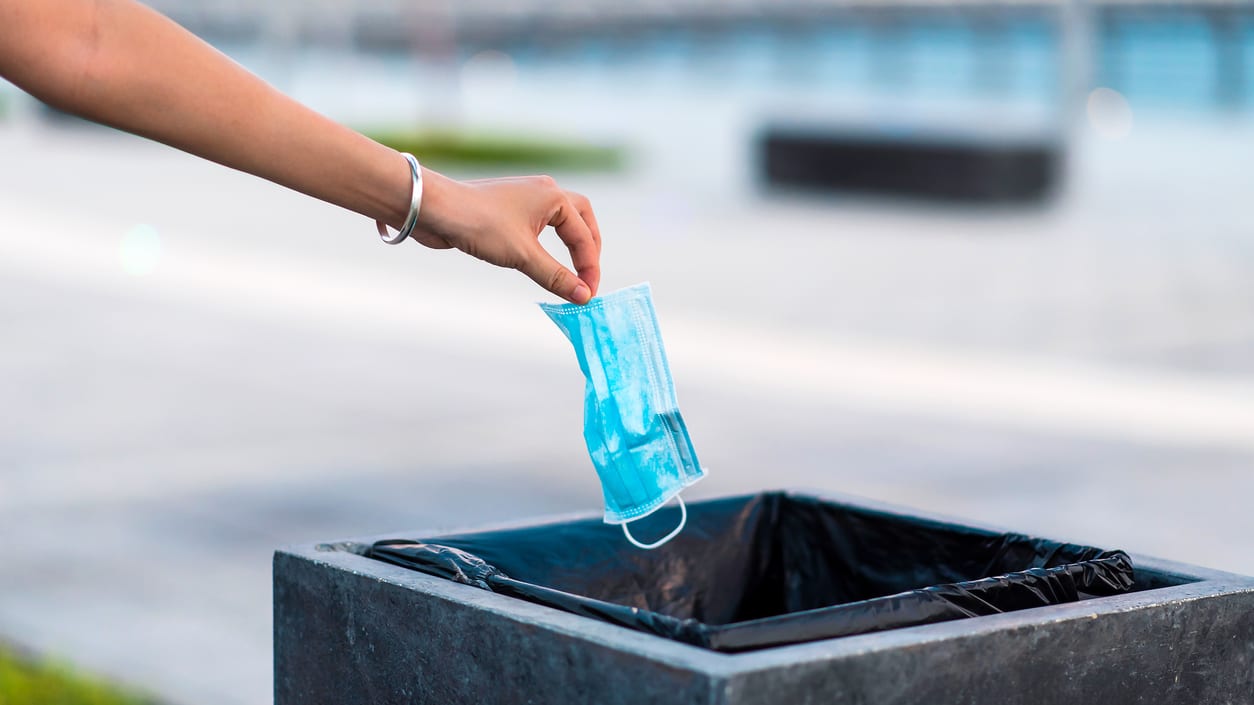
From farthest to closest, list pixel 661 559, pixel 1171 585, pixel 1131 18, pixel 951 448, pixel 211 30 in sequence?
pixel 211 30 < pixel 1131 18 < pixel 951 448 < pixel 661 559 < pixel 1171 585

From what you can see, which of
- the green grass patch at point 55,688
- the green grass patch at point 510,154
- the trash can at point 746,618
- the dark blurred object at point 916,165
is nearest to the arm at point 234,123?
the trash can at point 746,618

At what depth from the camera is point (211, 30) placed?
62062 mm

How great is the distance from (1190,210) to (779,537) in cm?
1436

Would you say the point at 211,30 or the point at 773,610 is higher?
the point at 211,30

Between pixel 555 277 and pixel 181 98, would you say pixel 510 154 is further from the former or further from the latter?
pixel 181 98

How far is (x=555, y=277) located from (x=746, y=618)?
2.67 ft

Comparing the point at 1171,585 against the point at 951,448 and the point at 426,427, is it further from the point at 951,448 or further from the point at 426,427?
the point at 426,427

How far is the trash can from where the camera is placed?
173 centimetres

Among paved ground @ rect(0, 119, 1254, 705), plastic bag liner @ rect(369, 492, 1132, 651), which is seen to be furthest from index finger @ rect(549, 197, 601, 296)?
paved ground @ rect(0, 119, 1254, 705)

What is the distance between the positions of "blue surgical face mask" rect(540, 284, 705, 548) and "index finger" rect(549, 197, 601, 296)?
46mm

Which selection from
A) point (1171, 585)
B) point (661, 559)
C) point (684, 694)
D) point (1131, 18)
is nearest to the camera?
point (684, 694)

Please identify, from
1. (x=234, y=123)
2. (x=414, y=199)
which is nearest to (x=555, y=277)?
(x=414, y=199)

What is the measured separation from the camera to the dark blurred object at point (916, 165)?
1580cm

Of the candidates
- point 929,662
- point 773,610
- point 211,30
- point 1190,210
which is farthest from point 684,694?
point 211,30
